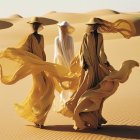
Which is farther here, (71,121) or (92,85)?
(71,121)

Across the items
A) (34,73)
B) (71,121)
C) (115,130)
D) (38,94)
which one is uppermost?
(34,73)

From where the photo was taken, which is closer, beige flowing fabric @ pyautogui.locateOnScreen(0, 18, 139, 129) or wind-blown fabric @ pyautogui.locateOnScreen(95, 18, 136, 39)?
beige flowing fabric @ pyautogui.locateOnScreen(0, 18, 139, 129)

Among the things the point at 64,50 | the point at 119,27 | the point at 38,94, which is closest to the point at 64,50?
the point at 64,50

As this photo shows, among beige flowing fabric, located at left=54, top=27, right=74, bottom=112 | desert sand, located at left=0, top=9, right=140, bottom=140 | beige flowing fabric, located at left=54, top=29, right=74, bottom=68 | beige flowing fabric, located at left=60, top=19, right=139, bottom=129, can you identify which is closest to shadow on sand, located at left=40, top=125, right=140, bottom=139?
desert sand, located at left=0, top=9, right=140, bottom=140

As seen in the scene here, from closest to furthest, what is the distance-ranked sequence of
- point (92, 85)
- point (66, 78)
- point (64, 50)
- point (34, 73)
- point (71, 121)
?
point (92, 85) → point (66, 78) → point (34, 73) → point (64, 50) → point (71, 121)

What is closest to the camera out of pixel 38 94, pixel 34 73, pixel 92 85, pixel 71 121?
pixel 92 85

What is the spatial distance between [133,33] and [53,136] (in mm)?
3081

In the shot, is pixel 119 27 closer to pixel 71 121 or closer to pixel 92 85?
pixel 92 85

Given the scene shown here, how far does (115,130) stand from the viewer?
11070mm

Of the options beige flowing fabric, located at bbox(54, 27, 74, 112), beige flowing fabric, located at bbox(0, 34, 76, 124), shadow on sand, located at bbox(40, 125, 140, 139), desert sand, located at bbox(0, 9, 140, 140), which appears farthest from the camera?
beige flowing fabric, located at bbox(54, 27, 74, 112)

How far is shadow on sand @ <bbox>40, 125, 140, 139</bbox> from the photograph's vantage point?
1051 cm

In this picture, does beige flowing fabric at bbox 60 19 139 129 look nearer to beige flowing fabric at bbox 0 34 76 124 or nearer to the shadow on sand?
the shadow on sand

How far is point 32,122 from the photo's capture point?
1253cm

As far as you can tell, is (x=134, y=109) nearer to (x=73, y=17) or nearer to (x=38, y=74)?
(x=38, y=74)
